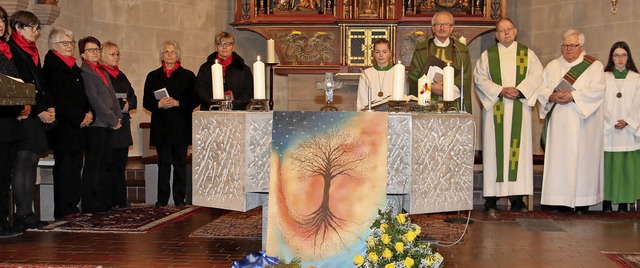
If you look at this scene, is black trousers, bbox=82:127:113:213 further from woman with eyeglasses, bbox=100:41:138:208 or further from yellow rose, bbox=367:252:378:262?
yellow rose, bbox=367:252:378:262

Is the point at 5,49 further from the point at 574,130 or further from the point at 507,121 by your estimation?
the point at 574,130

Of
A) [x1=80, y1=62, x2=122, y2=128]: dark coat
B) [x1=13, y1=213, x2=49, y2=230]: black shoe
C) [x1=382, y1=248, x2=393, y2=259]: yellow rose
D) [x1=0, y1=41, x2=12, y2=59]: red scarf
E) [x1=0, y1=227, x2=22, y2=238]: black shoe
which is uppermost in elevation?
[x1=0, y1=41, x2=12, y2=59]: red scarf

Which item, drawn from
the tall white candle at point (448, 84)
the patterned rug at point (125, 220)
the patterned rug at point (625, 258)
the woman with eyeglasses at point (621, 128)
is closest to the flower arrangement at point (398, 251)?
the tall white candle at point (448, 84)

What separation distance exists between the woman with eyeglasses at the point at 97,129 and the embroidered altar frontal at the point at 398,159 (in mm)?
2746

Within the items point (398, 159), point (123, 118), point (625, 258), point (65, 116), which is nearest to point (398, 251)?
point (398, 159)

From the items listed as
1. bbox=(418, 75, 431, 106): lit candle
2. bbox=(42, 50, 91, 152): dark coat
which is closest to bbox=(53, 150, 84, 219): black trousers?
bbox=(42, 50, 91, 152): dark coat

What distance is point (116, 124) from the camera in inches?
295

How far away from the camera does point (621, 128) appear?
7.85 m

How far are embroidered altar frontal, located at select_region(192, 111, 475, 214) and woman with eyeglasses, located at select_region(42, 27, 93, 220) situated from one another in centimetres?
257

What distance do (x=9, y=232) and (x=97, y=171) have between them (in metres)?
1.39

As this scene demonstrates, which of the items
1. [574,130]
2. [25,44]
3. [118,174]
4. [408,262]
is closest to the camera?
[408,262]

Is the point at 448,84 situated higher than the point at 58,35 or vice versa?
the point at 58,35

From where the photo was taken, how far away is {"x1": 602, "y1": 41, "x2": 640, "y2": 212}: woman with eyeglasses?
7.84 m

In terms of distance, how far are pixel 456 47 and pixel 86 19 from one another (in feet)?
15.9
